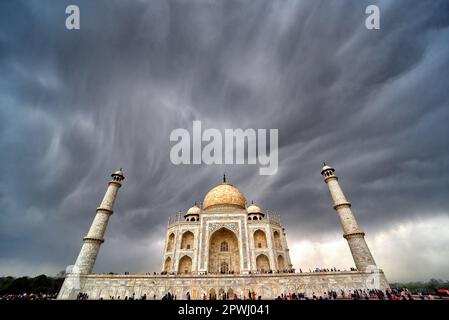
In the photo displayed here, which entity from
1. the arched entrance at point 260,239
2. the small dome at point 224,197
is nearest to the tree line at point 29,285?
the small dome at point 224,197

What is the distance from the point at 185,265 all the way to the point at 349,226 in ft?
63.1

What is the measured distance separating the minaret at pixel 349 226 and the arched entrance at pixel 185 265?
58.8 feet

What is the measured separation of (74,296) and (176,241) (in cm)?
1096

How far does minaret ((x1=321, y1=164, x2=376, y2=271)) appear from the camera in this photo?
21297mm

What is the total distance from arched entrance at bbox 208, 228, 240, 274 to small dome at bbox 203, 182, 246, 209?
217 inches

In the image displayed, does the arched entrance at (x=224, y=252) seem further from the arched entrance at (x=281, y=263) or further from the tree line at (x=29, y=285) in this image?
the tree line at (x=29, y=285)

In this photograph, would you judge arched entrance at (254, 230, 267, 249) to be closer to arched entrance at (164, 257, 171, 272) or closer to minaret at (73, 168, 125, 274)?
arched entrance at (164, 257, 171, 272)

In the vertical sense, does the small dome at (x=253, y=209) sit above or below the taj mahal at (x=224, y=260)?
above

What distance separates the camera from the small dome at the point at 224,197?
3412cm

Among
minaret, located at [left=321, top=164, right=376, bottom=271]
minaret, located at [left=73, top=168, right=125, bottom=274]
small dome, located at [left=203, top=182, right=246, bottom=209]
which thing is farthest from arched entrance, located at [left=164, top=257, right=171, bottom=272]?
minaret, located at [left=321, top=164, right=376, bottom=271]

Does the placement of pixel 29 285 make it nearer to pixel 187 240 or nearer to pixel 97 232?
pixel 97 232

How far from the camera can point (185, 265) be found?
2741 centimetres
